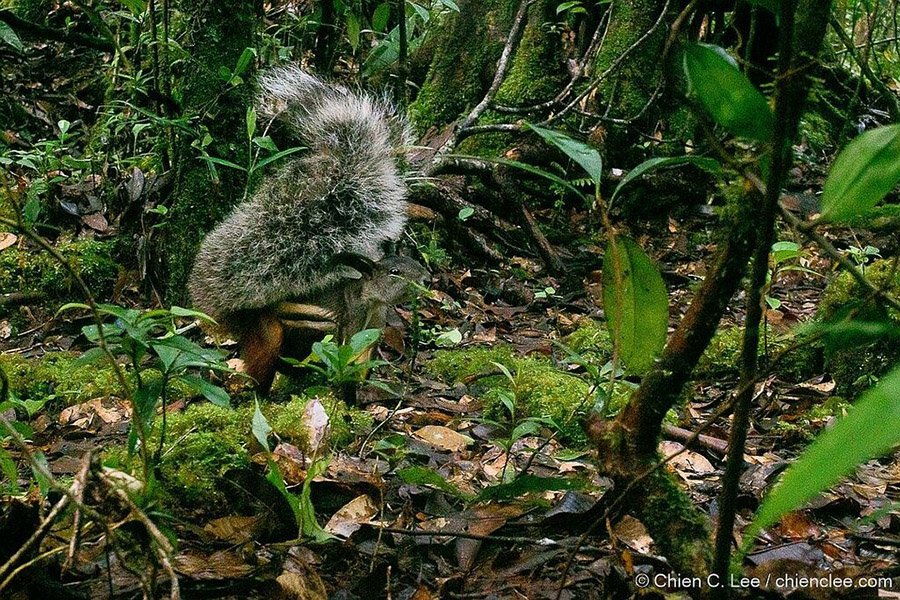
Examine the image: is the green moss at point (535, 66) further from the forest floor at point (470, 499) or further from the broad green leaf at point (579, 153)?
the broad green leaf at point (579, 153)

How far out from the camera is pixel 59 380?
3211 millimetres

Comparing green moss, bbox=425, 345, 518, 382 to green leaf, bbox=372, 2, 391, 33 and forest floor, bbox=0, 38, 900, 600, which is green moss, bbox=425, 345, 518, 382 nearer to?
forest floor, bbox=0, 38, 900, 600

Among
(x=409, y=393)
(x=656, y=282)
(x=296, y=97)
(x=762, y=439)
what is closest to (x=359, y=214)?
(x=296, y=97)

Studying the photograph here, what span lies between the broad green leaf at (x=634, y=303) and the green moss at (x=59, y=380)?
221cm

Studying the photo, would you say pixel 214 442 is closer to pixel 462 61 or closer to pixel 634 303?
pixel 634 303

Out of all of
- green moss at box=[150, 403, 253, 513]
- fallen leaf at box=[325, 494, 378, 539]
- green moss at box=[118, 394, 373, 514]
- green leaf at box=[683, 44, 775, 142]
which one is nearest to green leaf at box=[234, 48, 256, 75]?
green moss at box=[118, 394, 373, 514]

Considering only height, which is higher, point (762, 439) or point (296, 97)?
point (296, 97)

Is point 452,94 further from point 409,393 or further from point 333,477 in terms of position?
point 333,477

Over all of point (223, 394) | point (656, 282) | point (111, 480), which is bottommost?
point (223, 394)

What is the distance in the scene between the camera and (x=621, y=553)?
163 cm

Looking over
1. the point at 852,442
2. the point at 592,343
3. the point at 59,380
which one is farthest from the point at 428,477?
the point at 59,380

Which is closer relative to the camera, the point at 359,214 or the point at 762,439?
the point at 762,439

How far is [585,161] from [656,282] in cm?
31

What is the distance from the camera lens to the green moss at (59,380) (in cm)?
308
